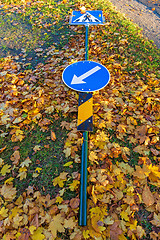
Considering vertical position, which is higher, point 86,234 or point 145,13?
point 145,13

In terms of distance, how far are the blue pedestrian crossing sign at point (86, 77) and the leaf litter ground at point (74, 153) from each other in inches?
10.7

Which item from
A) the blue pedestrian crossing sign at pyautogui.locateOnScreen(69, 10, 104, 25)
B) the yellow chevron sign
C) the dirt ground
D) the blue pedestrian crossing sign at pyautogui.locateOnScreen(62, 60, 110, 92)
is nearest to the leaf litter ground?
the yellow chevron sign

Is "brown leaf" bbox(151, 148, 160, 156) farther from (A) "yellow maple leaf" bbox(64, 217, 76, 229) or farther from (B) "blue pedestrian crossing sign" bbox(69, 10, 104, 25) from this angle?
(B) "blue pedestrian crossing sign" bbox(69, 10, 104, 25)

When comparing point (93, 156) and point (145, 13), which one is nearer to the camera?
point (93, 156)

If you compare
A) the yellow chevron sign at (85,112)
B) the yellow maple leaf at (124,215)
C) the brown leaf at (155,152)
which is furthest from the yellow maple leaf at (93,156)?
the brown leaf at (155,152)

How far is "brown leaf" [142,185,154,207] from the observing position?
216 centimetres

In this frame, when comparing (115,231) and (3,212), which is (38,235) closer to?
(3,212)

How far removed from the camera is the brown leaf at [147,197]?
85.0 inches

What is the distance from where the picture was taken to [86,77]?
3215mm

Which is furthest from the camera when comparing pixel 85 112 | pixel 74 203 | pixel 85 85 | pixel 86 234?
pixel 85 85

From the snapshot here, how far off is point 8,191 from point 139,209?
5.85 feet

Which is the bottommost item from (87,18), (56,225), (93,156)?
(56,225)

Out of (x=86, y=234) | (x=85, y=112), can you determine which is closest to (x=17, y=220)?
(x=86, y=234)

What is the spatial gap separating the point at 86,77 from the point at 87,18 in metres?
2.82
